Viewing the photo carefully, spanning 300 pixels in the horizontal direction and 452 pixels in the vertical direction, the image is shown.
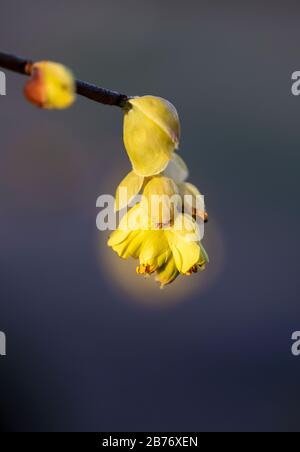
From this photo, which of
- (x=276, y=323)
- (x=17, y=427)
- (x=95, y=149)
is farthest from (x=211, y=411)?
(x=95, y=149)

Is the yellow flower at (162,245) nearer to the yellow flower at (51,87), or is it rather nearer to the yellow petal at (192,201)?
the yellow petal at (192,201)

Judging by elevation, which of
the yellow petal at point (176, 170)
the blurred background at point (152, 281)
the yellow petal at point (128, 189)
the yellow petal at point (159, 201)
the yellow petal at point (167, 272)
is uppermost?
the blurred background at point (152, 281)

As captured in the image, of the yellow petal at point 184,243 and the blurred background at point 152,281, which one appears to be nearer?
the yellow petal at point 184,243

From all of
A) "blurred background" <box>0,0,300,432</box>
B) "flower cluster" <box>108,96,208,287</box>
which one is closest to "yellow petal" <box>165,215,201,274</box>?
"flower cluster" <box>108,96,208,287</box>

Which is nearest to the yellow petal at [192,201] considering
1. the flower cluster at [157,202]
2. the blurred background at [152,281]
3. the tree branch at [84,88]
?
the flower cluster at [157,202]

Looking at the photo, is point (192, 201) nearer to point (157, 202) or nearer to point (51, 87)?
point (157, 202)

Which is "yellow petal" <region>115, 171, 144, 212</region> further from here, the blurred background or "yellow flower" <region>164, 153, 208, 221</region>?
the blurred background

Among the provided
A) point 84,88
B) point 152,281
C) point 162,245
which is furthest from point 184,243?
point 152,281
